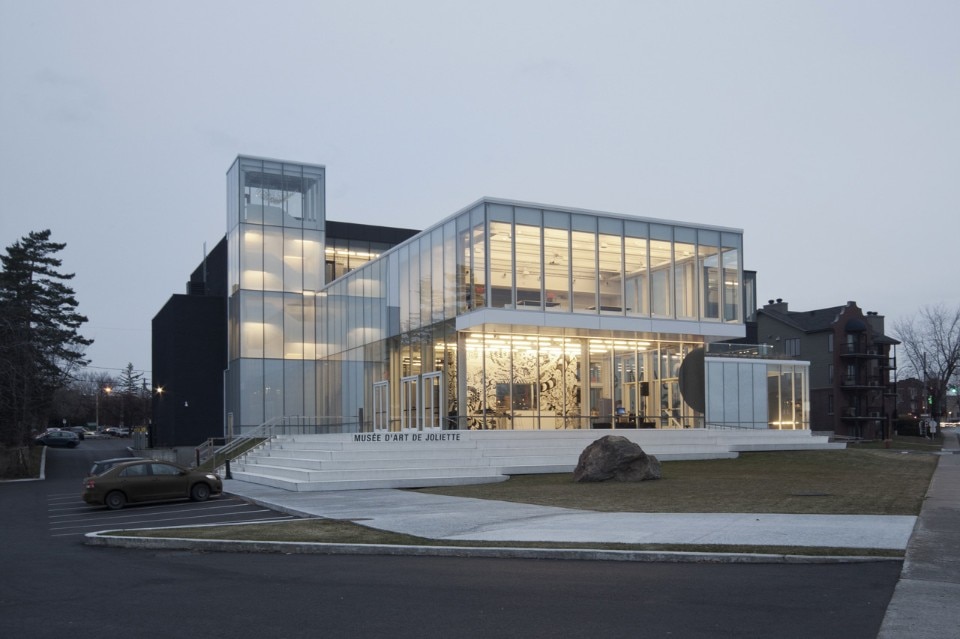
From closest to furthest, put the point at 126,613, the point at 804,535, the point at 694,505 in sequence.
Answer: the point at 126,613, the point at 804,535, the point at 694,505

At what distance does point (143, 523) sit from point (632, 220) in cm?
2421

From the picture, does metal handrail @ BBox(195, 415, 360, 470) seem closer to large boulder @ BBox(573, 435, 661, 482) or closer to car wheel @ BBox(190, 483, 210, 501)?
car wheel @ BBox(190, 483, 210, 501)

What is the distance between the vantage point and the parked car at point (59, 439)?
2961 inches

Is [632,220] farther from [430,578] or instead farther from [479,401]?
[430,578]

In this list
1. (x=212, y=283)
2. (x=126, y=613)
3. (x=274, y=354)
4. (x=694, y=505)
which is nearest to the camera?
(x=126, y=613)

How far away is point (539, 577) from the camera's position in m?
11.0

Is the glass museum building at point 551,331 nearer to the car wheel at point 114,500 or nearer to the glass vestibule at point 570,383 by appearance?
the glass vestibule at point 570,383

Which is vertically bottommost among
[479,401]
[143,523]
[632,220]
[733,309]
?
[143,523]

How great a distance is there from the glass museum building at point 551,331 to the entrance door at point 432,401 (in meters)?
0.09

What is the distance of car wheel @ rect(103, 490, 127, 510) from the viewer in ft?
79.9

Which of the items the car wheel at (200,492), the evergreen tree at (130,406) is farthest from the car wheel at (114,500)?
the evergreen tree at (130,406)

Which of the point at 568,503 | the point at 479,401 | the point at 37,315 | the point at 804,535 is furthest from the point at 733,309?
the point at 37,315

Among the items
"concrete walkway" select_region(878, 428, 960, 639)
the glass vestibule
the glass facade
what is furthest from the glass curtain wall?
"concrete walkway" select_region(878, 428, 960, 639)

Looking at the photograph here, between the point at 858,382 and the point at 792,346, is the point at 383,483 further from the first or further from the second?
the point at 792,346
